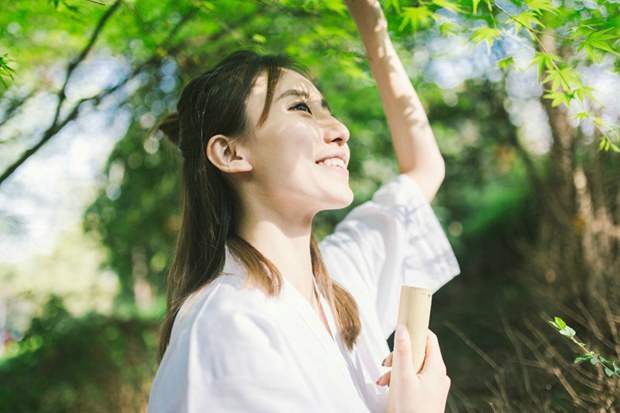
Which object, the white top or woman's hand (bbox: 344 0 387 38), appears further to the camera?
woman's hand (bbox: 344 0 387 38)

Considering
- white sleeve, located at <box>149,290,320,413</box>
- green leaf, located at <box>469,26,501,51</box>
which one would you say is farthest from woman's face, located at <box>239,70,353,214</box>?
green leaf, located at <box>469,26,501,51</box>

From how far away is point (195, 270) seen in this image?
1607 mm

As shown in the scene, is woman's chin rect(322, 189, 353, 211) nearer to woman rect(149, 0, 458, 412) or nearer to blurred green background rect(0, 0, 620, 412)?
woman rect(149, 0, 458, 412)

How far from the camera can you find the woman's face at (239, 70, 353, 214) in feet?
5.07

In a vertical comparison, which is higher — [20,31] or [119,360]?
[20,31]

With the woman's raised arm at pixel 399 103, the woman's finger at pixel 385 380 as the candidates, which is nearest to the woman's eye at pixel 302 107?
the woman's raised arm at pixel 399 103

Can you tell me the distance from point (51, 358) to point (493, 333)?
4.92 meters

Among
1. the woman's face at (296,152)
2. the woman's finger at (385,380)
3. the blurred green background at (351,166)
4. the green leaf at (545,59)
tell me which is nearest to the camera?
the woman's finger at (385,380)

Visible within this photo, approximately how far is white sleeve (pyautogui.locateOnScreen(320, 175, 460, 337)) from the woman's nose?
449mm

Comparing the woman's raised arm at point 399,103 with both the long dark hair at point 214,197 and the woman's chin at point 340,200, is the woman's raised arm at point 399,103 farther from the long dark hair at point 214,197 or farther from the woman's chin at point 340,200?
the woman's chin at point 340,200

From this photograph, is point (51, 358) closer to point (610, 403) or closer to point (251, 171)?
point (251, 171)

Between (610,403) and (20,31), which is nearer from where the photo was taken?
(610,403)

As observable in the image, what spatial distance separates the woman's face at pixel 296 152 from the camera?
154cm

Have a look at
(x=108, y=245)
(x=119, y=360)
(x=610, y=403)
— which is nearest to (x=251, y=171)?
(x=610, y=403)
